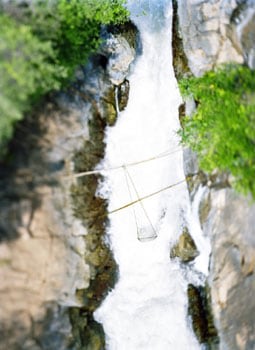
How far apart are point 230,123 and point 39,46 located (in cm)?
342

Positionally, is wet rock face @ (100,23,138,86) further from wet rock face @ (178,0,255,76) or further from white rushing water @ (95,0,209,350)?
wet rock face @ (178,0,255,76)

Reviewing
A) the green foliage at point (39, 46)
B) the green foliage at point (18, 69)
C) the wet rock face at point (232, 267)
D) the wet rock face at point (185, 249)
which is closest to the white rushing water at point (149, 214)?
the wet rock face at point (185, 249)

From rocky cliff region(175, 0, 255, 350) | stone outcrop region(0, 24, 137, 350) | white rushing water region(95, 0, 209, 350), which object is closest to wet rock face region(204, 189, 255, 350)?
rocky cliff region(175, 0, 255, 350)

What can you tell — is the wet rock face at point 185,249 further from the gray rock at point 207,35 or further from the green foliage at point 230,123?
the gray rock at point 207,35

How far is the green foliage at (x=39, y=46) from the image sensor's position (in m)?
5.66

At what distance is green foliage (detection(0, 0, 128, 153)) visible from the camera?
18.6 ft

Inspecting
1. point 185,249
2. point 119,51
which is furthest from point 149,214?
point 119,51

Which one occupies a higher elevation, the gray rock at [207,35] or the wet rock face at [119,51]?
the wet rock face at [119,51]

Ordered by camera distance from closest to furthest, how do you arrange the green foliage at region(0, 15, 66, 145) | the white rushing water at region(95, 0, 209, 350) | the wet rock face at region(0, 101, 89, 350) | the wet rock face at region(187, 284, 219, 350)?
the green foliage at region(0, 15, 66, 145) < the wet rock face at region(0, 101, 89, 350) < the wet rock face at region(187, 284, 219, 350) < the white rushing water at region(95, 0, 209, 350)

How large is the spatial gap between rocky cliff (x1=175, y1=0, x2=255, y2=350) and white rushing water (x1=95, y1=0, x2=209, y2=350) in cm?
45

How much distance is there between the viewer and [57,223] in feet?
21.9

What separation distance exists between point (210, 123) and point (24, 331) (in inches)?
192

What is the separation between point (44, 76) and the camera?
6102mm

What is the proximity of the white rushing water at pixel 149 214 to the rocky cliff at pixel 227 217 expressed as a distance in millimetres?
451
